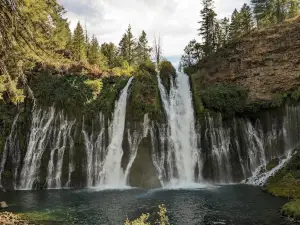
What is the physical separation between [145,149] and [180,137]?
3681mm

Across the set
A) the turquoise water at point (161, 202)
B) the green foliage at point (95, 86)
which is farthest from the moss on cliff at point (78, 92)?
the turquoise water at point (161, 202)

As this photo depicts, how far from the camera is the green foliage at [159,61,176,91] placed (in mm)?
35294

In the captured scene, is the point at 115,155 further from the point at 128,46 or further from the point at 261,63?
the point at 128,46

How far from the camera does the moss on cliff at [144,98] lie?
1185 inches

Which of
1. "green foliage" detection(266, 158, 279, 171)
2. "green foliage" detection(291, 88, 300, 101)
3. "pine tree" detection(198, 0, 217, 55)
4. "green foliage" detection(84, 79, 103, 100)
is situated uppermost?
"pine tree" detection(198, 0, 217, 55)

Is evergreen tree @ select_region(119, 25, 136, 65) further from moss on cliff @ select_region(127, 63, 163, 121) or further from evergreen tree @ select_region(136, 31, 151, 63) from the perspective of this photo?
moss on cliff @ select_region(127, 63, 163, 121)

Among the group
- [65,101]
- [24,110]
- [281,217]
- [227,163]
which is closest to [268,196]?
[281,217]

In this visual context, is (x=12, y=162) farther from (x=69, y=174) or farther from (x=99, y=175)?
(x=99, y=175)

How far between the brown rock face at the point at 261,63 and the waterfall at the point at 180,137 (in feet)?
14.5

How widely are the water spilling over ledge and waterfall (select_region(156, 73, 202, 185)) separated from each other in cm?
9

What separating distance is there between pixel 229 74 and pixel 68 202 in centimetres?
2239

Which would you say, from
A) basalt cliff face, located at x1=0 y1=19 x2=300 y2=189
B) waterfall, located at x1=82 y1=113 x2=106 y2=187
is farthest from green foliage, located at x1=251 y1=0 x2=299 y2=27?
waterfall, located at x1=82 y1=113 x2=106 y2=187

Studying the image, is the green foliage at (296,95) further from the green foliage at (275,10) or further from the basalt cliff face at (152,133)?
the green foliage at (275,10)

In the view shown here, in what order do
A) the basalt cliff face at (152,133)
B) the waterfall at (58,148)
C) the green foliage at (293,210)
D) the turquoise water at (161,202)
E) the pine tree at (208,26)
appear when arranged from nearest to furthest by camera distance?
1. the green foliage at (293,210)
2. the turquoise water at (161,202)
3. the basalt cliff face at (152,133)
4. the waterfall at (58,148)
5. the pine tree at (208,26)
